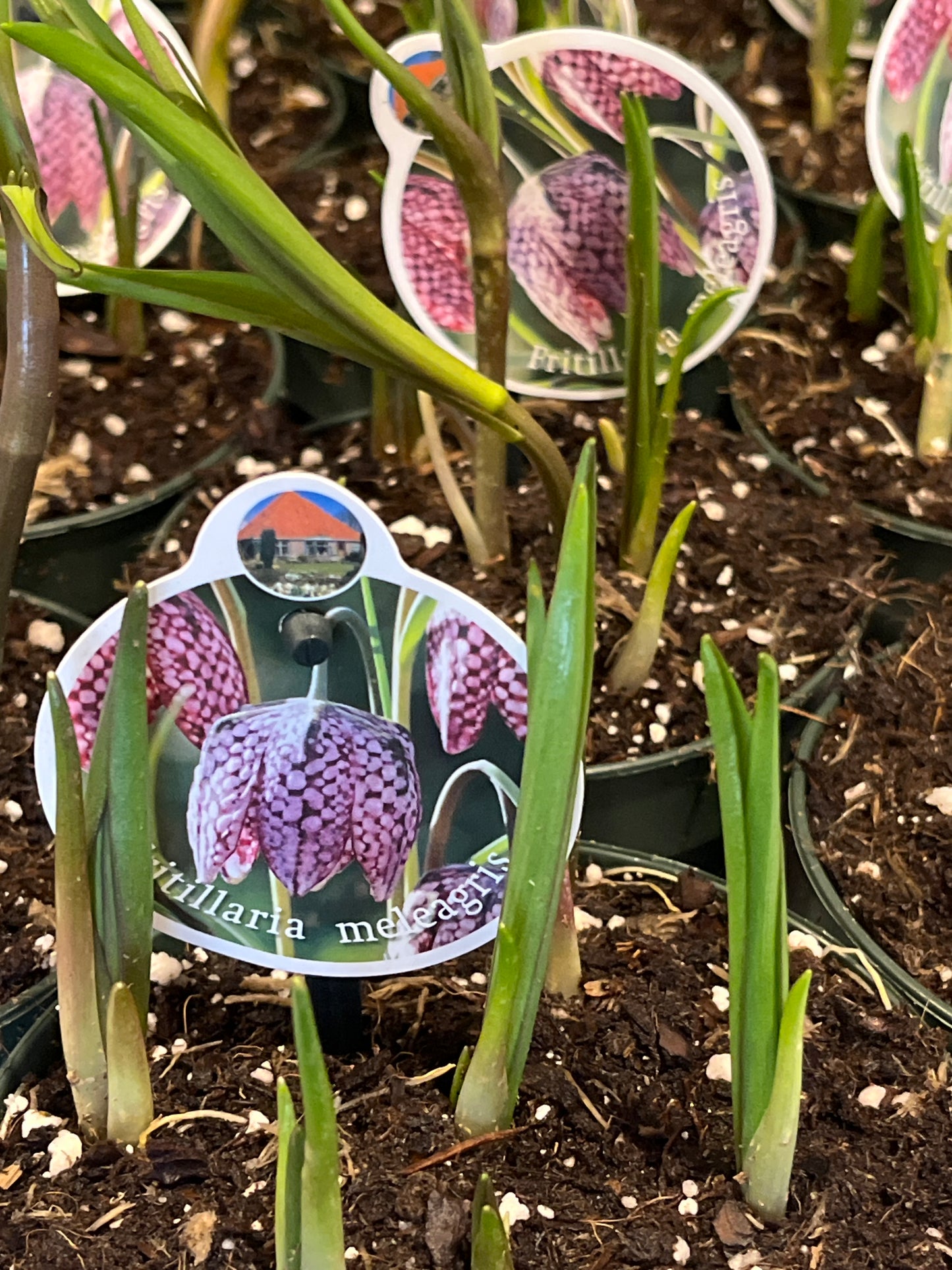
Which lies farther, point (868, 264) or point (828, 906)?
point (868, 264)

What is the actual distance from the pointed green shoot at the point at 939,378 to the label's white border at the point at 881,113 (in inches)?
1.6

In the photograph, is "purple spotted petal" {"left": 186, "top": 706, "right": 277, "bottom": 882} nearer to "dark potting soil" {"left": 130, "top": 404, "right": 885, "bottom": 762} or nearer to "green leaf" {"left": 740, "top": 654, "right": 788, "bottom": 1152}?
"green leaf" {"left": 740, "top": 654, "right": 788, "bottom": 1152}

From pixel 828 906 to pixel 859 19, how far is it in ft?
3.31

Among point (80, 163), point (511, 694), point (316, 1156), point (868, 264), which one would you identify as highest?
point (80, 163)

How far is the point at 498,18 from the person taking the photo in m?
1.00

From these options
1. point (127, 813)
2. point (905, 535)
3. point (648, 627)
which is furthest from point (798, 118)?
point (127, 813)

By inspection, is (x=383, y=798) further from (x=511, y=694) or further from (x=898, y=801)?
(x=898, y=801)

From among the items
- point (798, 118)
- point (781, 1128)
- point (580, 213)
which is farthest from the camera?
point (798, 118)

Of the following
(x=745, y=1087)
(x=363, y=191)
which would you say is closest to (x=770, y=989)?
(x=745, y=1087)

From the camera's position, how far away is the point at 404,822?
1.96 feet

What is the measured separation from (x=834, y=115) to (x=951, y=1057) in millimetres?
1032

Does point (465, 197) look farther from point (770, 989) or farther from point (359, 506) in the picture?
point (770, 989)

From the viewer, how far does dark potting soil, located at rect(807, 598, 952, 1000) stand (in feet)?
2.62

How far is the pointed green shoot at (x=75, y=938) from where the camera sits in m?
0.53
